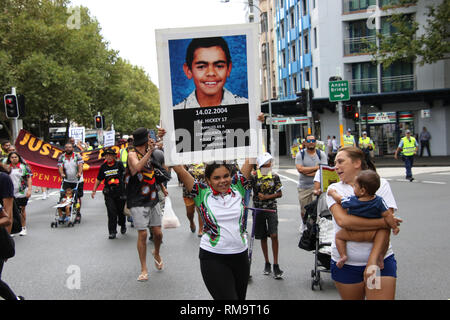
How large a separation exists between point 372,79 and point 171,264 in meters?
31.2

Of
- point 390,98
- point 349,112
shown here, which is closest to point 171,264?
point 349,112

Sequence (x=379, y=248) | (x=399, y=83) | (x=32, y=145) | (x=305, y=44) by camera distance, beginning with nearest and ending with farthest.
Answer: (x=379, y=248) < (x=32, y=145) < (x=399, y=83) < (x=305, y=44)

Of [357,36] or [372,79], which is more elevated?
[357,36]

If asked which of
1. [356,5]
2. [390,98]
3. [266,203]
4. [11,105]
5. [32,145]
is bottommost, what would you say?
[266,203]

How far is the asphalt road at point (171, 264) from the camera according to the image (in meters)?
5.66

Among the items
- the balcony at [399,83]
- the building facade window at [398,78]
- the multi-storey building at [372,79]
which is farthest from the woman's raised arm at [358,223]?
the building facade window at [398,78]

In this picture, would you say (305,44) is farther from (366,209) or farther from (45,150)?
(366,209)

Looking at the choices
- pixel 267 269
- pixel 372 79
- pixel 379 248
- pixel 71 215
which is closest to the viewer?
pixel 379 248

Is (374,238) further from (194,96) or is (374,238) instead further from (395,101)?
(395,101)

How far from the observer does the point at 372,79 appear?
35.2 m

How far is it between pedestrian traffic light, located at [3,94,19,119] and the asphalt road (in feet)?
17.8

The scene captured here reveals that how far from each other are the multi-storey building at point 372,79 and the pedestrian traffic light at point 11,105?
73.4 ft

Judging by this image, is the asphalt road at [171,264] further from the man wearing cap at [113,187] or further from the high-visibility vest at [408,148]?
the high-visibility vest at [408,148]

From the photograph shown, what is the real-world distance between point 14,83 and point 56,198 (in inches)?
587
